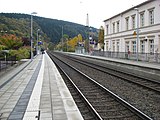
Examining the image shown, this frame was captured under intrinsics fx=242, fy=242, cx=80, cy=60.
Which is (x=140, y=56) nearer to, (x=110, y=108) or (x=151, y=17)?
(x=151, y=17)

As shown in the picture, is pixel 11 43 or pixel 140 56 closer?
pixel 140 56

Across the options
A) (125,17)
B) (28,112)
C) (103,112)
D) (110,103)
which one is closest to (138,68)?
(110,103)

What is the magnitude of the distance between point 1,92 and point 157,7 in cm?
3471

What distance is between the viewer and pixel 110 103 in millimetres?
9250

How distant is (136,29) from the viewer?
4491cm

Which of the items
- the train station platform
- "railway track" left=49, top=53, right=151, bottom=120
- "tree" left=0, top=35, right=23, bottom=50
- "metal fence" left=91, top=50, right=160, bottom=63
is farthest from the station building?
the train station platform

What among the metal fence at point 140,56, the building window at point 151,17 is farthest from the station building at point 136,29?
the metal fence at point 140,56

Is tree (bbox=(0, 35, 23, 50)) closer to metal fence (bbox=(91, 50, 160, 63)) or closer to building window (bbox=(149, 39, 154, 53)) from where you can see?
metal fence (bbox=(91, 50, 160, 63))

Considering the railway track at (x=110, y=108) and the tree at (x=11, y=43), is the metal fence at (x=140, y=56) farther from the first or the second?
the railway track at (x=110, y=108)

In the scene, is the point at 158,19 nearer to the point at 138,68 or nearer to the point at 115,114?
the point at 138,68

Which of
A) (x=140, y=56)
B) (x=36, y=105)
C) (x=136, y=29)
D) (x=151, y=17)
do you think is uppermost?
(x=151, y=17)

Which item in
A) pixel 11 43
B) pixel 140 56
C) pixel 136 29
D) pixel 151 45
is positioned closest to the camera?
pixel 140 56

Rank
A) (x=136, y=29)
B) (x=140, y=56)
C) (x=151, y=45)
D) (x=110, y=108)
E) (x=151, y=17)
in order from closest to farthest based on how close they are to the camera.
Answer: (x=110, y=108), (x=140, y=56), (x=151, y=45), (x=151, y=17), (x=136, y=29)

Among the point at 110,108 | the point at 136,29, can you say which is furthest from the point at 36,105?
the point at 136,29
